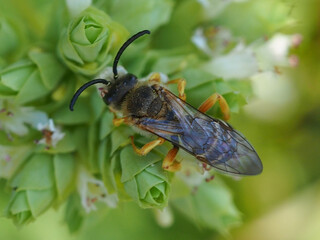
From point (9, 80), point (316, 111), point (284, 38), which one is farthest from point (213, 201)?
point (316, 111)

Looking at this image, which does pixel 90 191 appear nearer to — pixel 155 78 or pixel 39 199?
pixel 39 199

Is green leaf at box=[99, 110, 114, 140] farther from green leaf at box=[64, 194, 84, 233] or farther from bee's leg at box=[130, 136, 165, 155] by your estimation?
green leaf at box=[64, 194, 84, 233]

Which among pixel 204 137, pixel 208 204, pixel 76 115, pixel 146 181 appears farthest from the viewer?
pixel 208 204

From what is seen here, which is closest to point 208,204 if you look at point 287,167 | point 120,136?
point 120,136

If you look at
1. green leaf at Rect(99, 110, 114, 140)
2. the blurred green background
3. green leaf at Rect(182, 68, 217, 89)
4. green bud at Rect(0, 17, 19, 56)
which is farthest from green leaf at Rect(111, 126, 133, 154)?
the blurred green background

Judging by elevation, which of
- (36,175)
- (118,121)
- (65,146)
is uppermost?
(118,121)

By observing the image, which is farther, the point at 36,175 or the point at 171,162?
the point at 36,175

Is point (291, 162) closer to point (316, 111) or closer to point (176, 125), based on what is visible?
point (316, 111)
